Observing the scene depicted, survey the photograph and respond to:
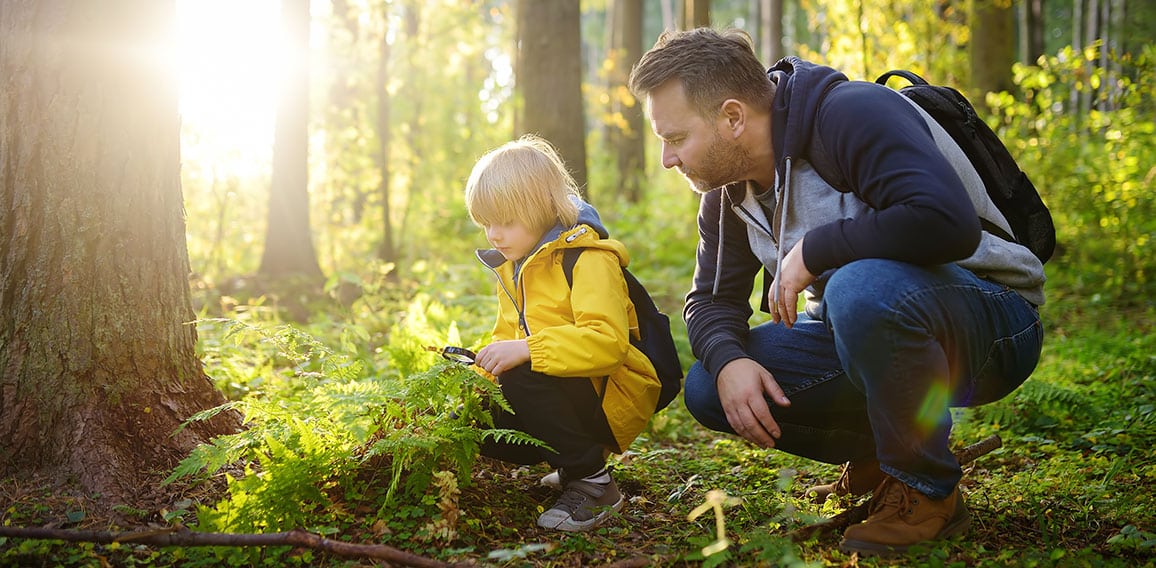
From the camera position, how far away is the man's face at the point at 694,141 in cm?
283

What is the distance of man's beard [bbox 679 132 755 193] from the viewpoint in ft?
9.30

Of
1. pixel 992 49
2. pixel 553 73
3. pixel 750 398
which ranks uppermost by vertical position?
pixel 992 49

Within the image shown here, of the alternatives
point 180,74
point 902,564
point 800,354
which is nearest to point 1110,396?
point 800,354

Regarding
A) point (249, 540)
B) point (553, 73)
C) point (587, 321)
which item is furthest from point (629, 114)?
point (249, 540)

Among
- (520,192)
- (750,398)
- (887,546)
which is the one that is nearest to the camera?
(887,546)

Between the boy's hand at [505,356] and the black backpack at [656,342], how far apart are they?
49 cm

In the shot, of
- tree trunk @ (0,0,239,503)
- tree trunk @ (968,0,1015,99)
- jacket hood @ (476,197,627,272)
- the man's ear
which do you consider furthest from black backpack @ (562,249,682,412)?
tree trunk @ (968,0,1015,99)

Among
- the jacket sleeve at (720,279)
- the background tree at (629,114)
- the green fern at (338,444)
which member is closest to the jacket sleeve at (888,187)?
the jacket sleeve at (720,279)

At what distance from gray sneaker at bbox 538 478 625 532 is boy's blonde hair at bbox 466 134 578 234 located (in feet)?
3.24

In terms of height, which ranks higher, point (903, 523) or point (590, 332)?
point (590, 332)

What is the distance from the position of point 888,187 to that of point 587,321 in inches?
42.6

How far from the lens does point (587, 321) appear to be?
9.49 feet

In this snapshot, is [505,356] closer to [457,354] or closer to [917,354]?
[457,354]

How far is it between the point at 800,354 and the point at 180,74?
262 centimetres
